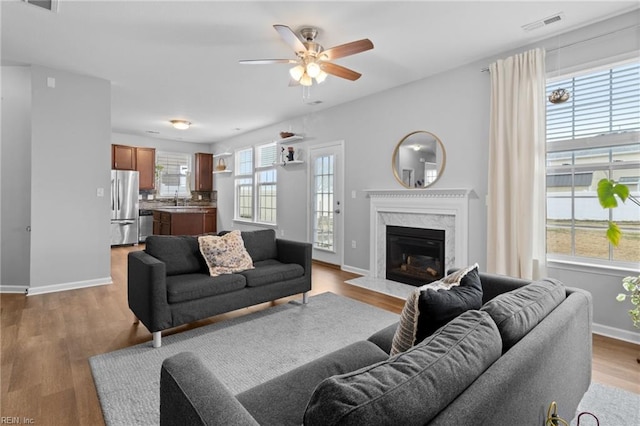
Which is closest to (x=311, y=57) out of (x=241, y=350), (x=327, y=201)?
(x=241, y=350)

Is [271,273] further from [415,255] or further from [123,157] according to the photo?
[123,157]

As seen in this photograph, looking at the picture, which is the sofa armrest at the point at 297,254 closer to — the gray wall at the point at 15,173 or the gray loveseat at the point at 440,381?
the gray loveseat at the point at 440,381

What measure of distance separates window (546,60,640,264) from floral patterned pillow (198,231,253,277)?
301cm

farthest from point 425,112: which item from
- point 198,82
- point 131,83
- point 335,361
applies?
point 131,83

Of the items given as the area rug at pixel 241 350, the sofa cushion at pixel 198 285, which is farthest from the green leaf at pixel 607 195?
the sofa cushion at pixel 198 285

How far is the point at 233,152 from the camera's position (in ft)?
27.1

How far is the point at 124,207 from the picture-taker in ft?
23.5

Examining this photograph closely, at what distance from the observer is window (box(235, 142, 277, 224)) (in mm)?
7036

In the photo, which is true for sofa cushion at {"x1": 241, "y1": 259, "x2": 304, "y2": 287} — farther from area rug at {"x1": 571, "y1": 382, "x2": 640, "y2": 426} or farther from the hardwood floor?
area rug at {"x1": 571, "y1": 382, "x2": 640, "y2": 426}

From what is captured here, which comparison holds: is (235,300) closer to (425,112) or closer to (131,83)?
(425,112)

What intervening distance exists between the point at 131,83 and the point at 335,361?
4.65 m

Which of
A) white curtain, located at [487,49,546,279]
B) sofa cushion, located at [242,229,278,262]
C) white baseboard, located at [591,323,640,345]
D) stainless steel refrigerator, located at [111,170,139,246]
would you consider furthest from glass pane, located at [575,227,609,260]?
stainless steel refrigerator, located at [111,170,139,246]

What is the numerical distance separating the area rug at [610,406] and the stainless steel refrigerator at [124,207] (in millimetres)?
7885

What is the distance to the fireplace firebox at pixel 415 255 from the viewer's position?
412cm
